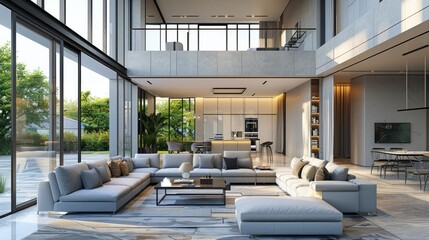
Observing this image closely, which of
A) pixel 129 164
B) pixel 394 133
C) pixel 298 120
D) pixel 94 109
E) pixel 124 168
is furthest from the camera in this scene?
pixel 298 120

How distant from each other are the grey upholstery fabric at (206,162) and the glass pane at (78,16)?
4.01 metres

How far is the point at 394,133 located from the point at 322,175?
7.94 m

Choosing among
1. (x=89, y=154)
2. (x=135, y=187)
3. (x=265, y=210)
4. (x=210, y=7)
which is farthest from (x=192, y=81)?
(x=265, y=210)

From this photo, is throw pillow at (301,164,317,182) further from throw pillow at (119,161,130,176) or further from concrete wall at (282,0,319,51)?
concrete wall at (282,0,319,51)

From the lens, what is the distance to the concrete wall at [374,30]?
647cm

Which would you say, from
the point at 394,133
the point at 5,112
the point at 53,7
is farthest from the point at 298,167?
the point at 394,133

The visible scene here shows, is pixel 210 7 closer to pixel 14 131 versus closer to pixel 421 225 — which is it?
pixel 14 131

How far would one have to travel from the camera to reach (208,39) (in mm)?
12891

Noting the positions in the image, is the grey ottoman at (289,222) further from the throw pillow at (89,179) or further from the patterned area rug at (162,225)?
the throw pillow at (89,179)

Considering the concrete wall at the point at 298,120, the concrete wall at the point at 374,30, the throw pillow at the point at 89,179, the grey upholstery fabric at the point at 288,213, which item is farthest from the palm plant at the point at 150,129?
the grey upholstery fabric at the point at 288,213

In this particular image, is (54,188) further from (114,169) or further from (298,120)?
(298,120)

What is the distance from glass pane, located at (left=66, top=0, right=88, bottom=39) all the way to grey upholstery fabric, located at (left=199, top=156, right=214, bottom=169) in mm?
4011

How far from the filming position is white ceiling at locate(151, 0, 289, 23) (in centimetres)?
1560

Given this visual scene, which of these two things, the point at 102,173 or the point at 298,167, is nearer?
the point at 102,173
